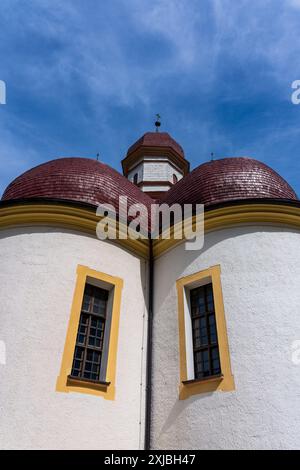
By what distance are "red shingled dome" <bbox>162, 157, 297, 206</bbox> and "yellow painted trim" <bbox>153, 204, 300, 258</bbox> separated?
1.52 ft

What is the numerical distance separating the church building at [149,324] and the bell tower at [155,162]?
8.40m

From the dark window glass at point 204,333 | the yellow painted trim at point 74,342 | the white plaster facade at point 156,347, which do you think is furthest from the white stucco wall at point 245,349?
the yellow painted trim at point 74,342

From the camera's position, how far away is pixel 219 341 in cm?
715

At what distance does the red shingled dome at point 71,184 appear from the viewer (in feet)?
29.6

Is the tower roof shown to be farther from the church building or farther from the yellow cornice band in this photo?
the yellow cornice band

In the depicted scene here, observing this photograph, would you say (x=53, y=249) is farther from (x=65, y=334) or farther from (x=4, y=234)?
(x=65, y=334)

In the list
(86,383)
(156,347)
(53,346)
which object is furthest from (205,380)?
(53,346)

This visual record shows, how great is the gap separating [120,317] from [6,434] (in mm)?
2784

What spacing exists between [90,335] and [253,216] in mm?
3862

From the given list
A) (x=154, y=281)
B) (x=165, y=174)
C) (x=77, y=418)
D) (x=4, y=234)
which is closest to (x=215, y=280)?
(x=154, y=281)

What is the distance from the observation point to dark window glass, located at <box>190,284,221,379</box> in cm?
732

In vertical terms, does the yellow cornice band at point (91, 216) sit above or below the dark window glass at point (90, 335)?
above

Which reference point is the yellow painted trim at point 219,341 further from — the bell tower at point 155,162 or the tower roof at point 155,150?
the tower roof at point 155,150

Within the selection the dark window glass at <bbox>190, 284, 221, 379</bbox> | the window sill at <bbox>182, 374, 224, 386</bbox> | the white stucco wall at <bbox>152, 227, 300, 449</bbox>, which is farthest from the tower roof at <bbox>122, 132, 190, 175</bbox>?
the window sill at <bbox>182, 374, 224, 386</bbox>
